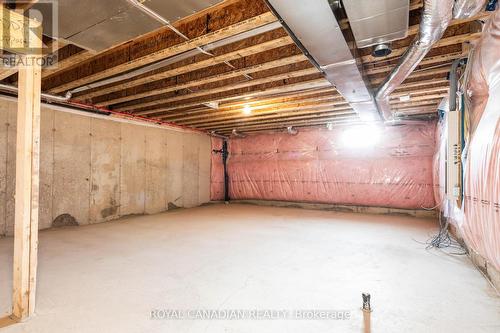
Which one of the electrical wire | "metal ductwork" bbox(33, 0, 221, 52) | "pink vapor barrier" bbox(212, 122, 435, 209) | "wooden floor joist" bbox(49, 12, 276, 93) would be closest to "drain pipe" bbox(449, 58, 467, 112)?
the electrical wire

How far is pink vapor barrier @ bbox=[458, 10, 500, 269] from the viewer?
1770mm

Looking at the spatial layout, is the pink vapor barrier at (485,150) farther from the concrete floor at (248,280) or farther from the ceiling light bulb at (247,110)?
the ceiling light bulb at (247,110)

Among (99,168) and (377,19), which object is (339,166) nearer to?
(377,19)

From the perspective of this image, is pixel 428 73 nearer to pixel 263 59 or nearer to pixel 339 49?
pixel 339 49

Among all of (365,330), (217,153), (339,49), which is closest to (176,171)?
(217,153)

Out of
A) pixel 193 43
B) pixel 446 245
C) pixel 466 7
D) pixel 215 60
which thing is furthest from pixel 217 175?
pixel 466 7

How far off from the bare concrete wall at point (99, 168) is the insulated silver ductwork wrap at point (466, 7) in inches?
200

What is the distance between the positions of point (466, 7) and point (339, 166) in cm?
469

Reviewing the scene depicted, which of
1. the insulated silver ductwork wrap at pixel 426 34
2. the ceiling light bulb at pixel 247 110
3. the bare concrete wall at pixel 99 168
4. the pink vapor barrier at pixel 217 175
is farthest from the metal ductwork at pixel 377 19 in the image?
the pink vapor barrier at pixel 217 175

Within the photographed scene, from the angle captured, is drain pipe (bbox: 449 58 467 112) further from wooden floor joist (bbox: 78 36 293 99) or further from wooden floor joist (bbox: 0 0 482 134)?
wooden floor joist (bbox: 78 36 293 99)

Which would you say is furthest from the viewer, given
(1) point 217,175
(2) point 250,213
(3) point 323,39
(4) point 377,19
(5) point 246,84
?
(1) point 217,175

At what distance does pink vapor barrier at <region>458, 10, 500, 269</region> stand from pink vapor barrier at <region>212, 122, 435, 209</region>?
124 inches

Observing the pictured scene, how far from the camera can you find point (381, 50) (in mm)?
2170

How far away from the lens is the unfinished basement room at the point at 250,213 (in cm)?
158
